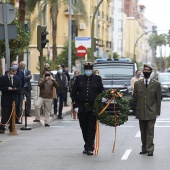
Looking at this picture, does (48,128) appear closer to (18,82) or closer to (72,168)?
(18,82)

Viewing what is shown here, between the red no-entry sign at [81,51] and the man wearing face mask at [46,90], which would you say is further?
the red no-entry sign at [81,51]

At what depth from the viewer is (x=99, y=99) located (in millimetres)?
14086

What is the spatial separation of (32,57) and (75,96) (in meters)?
50.8

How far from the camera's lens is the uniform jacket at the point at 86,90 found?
14289 mm

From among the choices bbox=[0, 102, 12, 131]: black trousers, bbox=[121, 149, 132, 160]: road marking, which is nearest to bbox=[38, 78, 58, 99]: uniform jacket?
bbox=[0, 102, 12, 131]: black trousers

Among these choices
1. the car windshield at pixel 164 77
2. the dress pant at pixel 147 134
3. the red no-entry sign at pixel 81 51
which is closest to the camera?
the dress pant at pixel 147 134

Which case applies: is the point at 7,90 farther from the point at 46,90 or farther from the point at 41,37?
the point at 41,37

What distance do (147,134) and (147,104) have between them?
0.61 metres

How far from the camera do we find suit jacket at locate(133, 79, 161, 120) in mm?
14125

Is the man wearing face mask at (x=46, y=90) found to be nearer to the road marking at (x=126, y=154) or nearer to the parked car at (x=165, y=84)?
the road marking at (x=126, y=154)

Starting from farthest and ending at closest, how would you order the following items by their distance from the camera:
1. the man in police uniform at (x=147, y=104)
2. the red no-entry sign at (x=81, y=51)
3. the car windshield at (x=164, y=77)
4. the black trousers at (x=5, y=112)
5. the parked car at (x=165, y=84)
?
the car windshield at (x=164, y=77) < the parked car at (x=165, y=84) < the red no-entry sign at (x=81, y=51) < the black trousers at (x=5, y=112) < the man in police uniform at (x=147, y=104)

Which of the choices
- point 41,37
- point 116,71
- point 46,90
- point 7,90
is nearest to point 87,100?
point 7,90

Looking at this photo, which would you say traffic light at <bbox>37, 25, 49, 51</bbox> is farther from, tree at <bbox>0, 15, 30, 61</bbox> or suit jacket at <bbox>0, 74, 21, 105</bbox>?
suit jacket at <bbox>0, 74, 21, 105</bbox>

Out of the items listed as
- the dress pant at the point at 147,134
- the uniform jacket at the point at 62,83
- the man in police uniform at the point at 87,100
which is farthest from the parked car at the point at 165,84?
the man in police uniform at the point at 87,100
